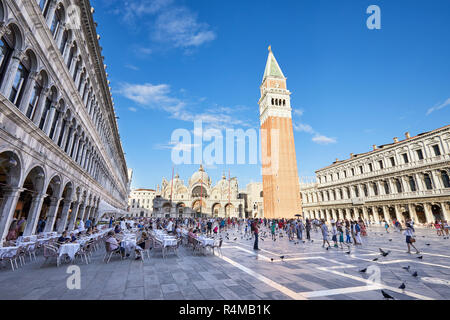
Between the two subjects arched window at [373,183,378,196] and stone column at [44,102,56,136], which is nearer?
stone column at [44,102,56,136]

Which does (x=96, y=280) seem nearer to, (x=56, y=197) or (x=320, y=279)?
(x=320, y=279)

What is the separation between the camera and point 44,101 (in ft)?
30.4

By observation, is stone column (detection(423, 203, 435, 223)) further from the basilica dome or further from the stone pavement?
the basilica dome

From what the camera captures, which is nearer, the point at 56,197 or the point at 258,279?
the point at 258,279

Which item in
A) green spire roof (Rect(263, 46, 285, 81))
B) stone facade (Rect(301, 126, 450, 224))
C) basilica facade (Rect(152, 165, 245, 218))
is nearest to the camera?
stone facade (Rect(301, 126, 450, 224))

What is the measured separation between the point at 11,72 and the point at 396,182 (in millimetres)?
40568

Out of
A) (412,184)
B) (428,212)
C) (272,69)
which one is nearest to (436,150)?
(412,184)

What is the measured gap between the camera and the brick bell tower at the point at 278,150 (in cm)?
4500

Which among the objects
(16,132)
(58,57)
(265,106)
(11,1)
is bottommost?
(16,132)

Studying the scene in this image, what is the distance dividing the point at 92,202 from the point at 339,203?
133 ft

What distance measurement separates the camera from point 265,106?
5306cm

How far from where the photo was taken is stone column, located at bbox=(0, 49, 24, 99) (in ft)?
22.9

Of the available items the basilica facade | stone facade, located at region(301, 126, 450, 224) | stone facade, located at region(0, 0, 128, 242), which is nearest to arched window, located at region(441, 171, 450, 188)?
stone facade, located at region(301, 126, 450, 224)

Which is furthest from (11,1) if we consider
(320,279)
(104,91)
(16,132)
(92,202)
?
(92,202)
